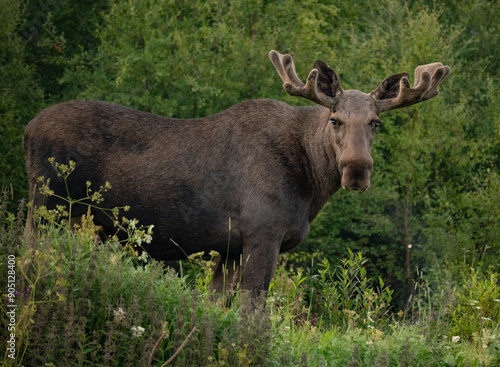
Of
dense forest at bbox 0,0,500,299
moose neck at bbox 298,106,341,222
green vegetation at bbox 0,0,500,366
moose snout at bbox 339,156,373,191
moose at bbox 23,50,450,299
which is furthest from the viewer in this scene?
dense forest at bbox 0,0,500,299

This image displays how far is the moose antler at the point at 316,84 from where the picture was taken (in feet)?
26.9

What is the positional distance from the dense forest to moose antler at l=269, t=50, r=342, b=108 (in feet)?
39.1

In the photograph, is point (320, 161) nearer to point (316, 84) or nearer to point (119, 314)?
point (316, 84)

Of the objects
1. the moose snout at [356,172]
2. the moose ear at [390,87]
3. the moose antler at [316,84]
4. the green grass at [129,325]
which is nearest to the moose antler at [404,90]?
the moose ear at [390,87]

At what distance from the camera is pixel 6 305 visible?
5535 mm

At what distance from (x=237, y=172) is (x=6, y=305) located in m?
3.22

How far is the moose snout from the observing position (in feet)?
25.1

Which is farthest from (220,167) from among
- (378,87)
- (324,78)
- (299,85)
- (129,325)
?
(129,325)

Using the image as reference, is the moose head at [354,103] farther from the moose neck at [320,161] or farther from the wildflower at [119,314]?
the wildflower at [119,314]

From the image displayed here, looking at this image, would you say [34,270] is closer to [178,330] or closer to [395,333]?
[178,330]

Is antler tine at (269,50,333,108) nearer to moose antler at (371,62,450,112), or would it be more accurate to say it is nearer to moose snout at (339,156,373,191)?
moose antler at (371,62,450,112)

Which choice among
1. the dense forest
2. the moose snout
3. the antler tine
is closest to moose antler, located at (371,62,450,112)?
the antler tine

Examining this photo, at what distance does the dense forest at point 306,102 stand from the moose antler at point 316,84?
11905mm

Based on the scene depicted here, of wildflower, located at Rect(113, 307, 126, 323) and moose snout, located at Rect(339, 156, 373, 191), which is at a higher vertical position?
moose snout, located at Rect(339, 156, 373, 191)
